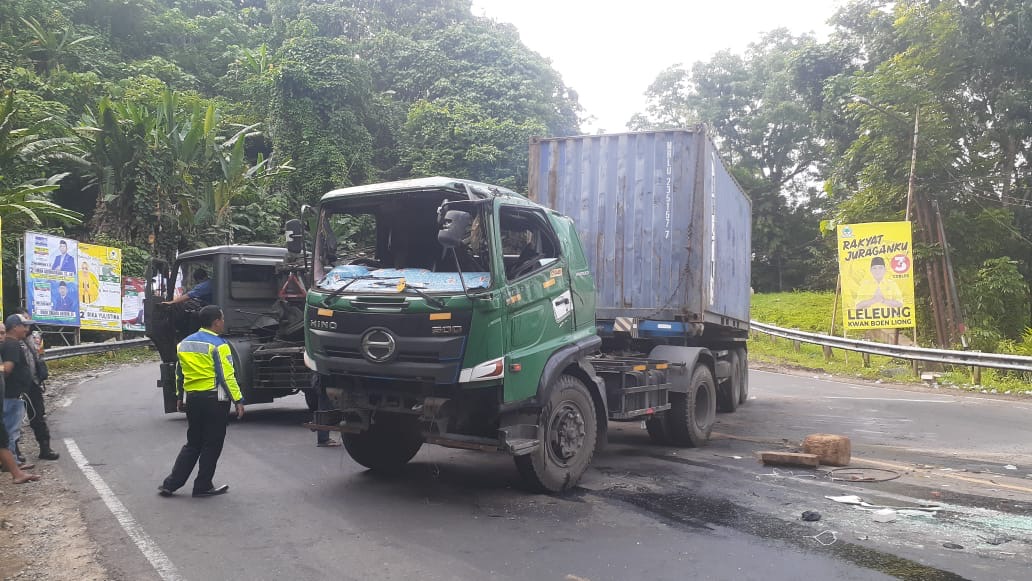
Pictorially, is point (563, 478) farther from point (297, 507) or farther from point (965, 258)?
point (965, 258)

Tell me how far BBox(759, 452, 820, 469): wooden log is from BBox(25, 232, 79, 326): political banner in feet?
48.5

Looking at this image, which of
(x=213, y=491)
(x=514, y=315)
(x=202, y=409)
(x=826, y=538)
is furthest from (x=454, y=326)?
(x=826, y=538)

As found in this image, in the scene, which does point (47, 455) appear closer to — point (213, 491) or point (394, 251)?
point (213, 491)

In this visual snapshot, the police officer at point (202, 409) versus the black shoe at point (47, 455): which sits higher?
the police officer at point (202, 409)

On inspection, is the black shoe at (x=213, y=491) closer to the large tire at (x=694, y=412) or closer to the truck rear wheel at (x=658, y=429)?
the truck rear wheel at (x=658, y=429)

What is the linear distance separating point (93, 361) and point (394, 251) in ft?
54.1

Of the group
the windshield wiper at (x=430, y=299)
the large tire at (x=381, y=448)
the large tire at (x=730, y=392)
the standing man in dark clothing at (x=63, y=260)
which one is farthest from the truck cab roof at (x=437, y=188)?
the standing man in dark clothing at (x=63, y=260)

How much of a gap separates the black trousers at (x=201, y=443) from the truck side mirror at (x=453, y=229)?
2.53 m

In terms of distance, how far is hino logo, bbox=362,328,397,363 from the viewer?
562 cm

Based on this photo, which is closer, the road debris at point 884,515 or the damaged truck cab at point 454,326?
the road debris at point 884,515

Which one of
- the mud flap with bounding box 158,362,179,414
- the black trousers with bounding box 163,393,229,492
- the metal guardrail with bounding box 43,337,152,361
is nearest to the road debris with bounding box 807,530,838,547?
the black trousers with bounding box 163,393,229,492

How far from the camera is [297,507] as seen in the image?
19.3ft

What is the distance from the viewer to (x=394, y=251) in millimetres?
6609

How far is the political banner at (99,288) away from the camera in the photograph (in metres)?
17.9
